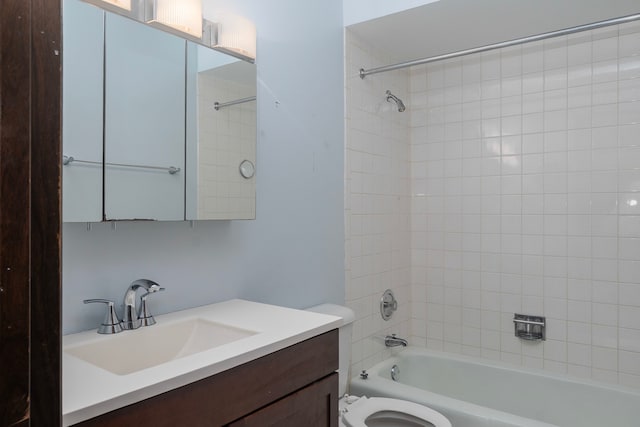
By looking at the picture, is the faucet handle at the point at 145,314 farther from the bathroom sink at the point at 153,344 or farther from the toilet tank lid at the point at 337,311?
the toilet tank lid at the point at 337,311

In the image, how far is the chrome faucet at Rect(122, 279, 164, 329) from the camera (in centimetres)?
125

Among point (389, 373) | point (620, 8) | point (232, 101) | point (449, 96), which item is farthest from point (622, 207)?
point (232, 101)

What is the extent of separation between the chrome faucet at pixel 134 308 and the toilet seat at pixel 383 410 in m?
0.99

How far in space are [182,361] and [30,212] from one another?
55cm

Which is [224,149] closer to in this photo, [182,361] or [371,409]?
[182,361]

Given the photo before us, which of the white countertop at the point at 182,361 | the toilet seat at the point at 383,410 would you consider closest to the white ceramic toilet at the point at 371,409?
the toilet seat at the point at 383,410

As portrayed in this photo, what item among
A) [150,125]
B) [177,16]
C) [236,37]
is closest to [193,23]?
[177,16]

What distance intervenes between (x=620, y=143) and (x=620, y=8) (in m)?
0.65

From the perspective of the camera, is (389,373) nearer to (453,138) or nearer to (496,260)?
(496,260)

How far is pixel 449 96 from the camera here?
9.14 ft

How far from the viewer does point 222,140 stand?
155 cm

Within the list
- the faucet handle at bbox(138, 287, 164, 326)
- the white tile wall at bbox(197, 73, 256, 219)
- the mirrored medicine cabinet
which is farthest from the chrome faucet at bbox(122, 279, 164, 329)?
the white tile wall at bbox(197, 73, 256, 219)

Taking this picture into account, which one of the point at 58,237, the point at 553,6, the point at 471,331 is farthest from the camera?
the point at 471,331

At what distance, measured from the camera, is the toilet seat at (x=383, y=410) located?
1.80 metres
